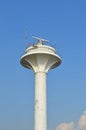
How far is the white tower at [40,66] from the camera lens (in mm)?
45875

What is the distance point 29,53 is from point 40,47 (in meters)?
2.13

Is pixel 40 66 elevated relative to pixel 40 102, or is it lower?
elevated

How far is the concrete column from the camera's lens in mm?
45594

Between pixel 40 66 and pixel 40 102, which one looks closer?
pixel 40 102

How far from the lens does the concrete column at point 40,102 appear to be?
45.6 m

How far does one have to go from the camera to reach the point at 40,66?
159 ft

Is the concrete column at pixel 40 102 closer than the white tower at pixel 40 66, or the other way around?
the concrete column at pixel 40 102

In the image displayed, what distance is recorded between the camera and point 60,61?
50750mm

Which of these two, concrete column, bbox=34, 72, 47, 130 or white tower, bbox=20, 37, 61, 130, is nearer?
concrete column, bbox=34, 72, 47, 130

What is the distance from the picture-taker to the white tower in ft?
151

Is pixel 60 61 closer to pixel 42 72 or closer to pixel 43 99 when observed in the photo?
pixel 42 72

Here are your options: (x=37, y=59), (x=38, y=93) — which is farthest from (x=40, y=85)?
(x=37, y=59)

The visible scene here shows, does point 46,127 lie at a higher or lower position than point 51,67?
lower

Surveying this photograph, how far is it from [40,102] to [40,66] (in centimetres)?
606
